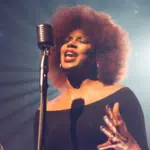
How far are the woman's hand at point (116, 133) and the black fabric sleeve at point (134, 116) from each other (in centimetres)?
2

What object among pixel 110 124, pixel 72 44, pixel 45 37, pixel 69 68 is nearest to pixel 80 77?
pixel 69 68

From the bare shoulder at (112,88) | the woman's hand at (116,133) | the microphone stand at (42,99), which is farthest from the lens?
the bare shoulder at (112,88)

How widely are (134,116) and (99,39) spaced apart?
50cm

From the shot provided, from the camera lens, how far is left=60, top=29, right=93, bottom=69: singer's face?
155 cm

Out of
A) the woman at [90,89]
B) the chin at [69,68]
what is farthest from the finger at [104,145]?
the chin at [69,68]

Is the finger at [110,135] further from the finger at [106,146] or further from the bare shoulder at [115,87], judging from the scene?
the bare shoulder at [115,87]

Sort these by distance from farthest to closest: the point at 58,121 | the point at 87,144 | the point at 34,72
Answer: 1. the point at 34,72
2. the point at 58,121
3. the point at 87,144

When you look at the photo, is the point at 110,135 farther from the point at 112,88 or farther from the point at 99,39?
the point at 99,39

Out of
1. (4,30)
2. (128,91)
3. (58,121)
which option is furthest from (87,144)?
(4,30)

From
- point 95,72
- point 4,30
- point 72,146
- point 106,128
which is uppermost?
point 4,30

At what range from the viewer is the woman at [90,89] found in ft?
4.57

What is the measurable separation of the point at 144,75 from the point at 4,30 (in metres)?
0.97

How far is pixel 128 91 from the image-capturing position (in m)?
1.48

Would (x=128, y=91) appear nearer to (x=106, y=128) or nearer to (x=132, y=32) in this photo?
(x=106, y=128)
